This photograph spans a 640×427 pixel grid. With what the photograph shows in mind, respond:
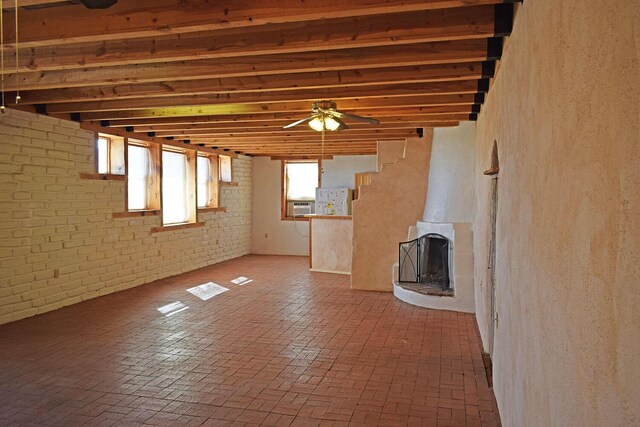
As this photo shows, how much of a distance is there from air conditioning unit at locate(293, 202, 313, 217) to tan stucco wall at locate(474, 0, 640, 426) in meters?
8.62

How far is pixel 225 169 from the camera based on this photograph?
10.5 meters

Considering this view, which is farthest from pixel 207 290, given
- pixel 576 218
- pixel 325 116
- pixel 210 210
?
pixel 576 218

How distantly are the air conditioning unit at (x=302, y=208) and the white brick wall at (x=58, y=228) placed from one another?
3.77 metres

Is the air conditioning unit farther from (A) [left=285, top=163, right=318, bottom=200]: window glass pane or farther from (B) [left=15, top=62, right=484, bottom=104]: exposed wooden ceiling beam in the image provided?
(B) [left=15, top=62, right=484, bottom=104]: exposed wooden ceiling beam

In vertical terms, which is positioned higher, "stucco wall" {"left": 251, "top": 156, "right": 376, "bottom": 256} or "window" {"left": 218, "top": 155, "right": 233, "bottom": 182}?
"window" {"left": 218, "top": 155, "right": 233, "bottom": 182}

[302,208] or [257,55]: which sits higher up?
[257,55]

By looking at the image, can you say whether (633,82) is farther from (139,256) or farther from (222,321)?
(139,256)

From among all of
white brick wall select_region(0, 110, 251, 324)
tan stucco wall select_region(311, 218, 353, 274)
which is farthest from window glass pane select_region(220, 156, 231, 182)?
white brick wall select_region(0, 110, 251, 324)

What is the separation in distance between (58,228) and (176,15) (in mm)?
4110

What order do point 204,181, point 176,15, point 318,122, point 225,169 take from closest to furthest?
point 176,15 < point 318,122 < point 204,181 < point 225,169

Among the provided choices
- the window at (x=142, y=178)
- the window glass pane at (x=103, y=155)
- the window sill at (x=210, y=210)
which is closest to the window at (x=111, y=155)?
the window glass pane at (x=103, y=155)

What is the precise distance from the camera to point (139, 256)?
7.51 meters

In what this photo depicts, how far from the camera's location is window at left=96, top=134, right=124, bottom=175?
6926 millimetres

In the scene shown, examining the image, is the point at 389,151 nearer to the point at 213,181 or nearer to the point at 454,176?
the point at 454,176
